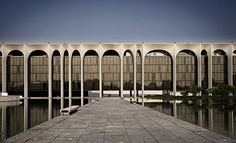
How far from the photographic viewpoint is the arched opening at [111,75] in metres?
83.9

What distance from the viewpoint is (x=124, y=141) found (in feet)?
39.8

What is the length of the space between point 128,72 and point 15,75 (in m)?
29.0

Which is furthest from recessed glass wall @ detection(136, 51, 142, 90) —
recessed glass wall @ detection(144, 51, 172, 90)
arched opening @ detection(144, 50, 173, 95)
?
recessed glass wall @ detection(144, 51, 172, 90)

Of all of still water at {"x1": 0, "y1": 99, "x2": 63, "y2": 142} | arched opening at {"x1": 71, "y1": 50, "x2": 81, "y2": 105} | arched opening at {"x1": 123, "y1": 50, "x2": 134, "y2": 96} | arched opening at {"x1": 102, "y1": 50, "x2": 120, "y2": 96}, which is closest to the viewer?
still water at {"x1": 0, "y1": 99, "x2": 63, "y2": 142}

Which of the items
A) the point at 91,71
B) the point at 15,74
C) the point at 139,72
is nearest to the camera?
the point at 15,74

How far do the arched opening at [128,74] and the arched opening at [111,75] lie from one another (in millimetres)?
1870

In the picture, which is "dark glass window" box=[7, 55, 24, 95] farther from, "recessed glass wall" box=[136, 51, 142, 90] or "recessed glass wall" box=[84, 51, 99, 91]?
"recessed glass wall" box=[136, 51, 142, 90]

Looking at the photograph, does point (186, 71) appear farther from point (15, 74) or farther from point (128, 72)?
point (15, 74)

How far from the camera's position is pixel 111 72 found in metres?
84.6

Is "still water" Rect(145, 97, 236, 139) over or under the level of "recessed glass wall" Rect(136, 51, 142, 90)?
under

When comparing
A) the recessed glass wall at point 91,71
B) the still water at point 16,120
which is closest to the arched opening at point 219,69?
the recessed glass wall at point 91,71

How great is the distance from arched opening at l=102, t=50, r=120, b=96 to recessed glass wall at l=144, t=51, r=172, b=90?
744cm

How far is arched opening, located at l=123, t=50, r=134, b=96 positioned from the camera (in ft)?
274

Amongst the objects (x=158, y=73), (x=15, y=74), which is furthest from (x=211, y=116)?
(x=15, y=74)
